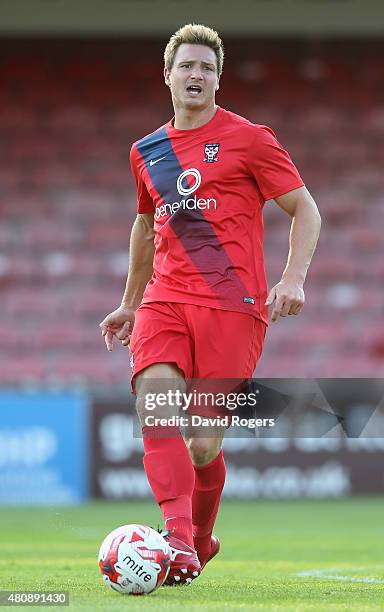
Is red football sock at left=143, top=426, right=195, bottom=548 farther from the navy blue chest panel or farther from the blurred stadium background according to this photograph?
the blurred stadium background

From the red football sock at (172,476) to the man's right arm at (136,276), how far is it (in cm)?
88

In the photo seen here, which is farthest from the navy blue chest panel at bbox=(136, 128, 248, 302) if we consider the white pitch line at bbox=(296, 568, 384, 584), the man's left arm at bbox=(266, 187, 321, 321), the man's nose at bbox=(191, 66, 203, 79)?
the white pitch line at bbox=(296, 568, 384, 584)

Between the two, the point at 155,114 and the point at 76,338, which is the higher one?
the point at 155,114

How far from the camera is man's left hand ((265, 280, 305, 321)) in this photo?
197 inches

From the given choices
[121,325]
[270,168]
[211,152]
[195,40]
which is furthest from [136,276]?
[195,40]

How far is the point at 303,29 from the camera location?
657 inches

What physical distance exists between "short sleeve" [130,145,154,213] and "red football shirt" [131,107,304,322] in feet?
0.79

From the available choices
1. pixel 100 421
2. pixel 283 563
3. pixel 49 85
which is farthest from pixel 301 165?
pixel 283 563

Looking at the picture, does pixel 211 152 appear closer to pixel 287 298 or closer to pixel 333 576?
pixel 287 298

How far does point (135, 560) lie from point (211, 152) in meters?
1.76

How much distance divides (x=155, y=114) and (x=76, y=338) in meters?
3.31

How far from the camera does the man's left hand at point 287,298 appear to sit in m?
5.01

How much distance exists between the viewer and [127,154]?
16734 mm

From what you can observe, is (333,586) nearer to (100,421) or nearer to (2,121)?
(100,421)
